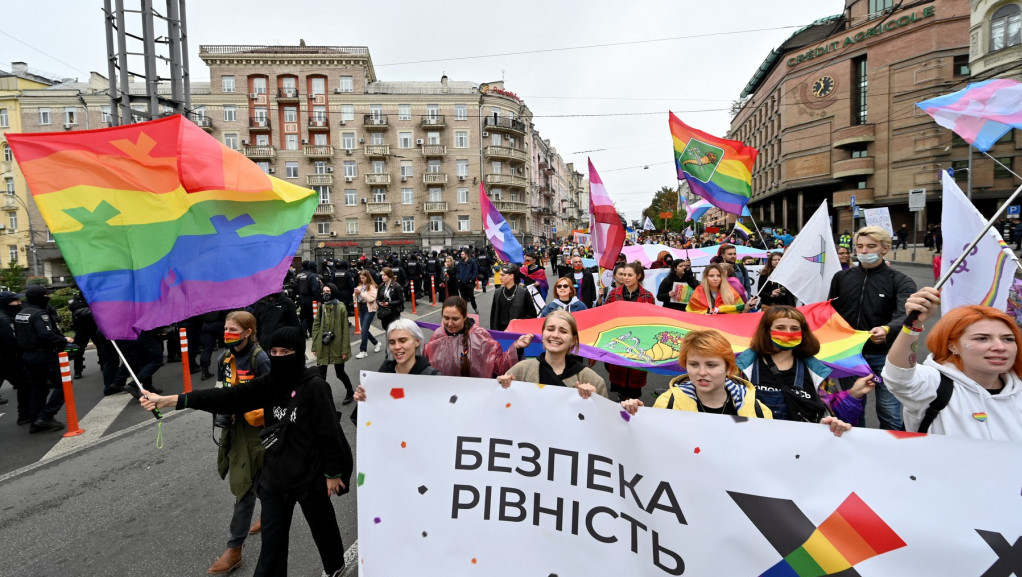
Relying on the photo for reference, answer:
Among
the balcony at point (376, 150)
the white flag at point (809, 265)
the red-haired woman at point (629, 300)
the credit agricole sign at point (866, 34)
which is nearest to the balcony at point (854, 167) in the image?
the credit agricole sign at point (866, 34)

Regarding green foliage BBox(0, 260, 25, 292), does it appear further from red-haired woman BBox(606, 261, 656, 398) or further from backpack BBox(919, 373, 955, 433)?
backpack BBox(919, 373, 955, 433)

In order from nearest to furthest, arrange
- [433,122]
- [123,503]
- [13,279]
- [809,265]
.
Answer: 1. [123,503]
2. [809,265]
3. [13,279]
4. [433,122]

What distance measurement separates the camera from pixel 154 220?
3.16m

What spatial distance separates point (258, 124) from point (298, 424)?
52.6 meters

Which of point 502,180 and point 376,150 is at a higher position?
point 376,150

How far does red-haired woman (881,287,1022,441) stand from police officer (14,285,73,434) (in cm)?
823

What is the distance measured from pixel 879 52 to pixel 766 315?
161 ft

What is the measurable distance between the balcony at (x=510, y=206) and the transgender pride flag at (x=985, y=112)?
49046 mm

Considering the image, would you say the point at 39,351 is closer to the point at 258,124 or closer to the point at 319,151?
the point at 319,151

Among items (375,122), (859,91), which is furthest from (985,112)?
(375,122)

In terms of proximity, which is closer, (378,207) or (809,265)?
(809,265)

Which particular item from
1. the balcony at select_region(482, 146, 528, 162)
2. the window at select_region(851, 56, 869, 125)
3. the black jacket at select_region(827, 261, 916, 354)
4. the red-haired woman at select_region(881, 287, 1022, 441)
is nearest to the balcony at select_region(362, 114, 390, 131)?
the balcony at select_region(482, 146, 528, 162)

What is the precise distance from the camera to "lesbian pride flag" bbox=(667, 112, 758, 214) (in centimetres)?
828

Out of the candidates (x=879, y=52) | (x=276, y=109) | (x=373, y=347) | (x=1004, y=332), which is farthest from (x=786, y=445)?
(x=276, y=109)
